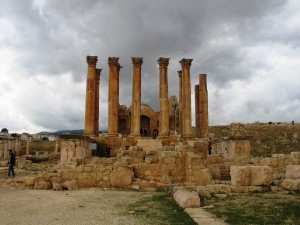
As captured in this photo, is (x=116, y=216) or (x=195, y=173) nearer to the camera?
(x=116, y=216)

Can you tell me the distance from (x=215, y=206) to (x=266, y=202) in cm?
166

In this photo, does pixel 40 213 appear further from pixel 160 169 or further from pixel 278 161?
pixel 278 161

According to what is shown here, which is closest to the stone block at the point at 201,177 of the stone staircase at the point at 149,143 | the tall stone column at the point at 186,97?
the stone staircase at the point at 149,143

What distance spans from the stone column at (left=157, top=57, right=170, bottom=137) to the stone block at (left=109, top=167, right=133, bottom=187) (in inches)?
640

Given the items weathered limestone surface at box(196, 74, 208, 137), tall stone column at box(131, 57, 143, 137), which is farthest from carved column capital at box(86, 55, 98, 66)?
weathered limestone surface at box(196, 74, 208, 137)

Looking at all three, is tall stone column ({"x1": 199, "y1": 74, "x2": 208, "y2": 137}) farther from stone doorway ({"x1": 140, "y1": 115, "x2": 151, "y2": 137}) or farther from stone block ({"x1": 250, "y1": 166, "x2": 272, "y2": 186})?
stone block ({"x1": 250, "y1": 166, "x2": 272, "y2": 186})

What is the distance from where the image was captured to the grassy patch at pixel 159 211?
722 cm

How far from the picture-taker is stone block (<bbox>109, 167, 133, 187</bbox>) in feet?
44.8

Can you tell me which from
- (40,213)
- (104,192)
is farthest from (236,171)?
(40,213)

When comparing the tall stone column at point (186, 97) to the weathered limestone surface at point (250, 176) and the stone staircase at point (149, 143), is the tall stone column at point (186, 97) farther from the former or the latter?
the weathered limestone surface at point (250, 176)

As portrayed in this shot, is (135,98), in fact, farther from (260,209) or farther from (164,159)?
(260,209)

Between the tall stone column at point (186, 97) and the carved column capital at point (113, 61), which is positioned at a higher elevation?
the carved column capital at point (113, 61)

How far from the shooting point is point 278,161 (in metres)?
16.4

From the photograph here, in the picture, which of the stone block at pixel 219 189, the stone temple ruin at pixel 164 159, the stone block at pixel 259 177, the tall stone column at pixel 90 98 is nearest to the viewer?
the stone block at pixel 219 189
